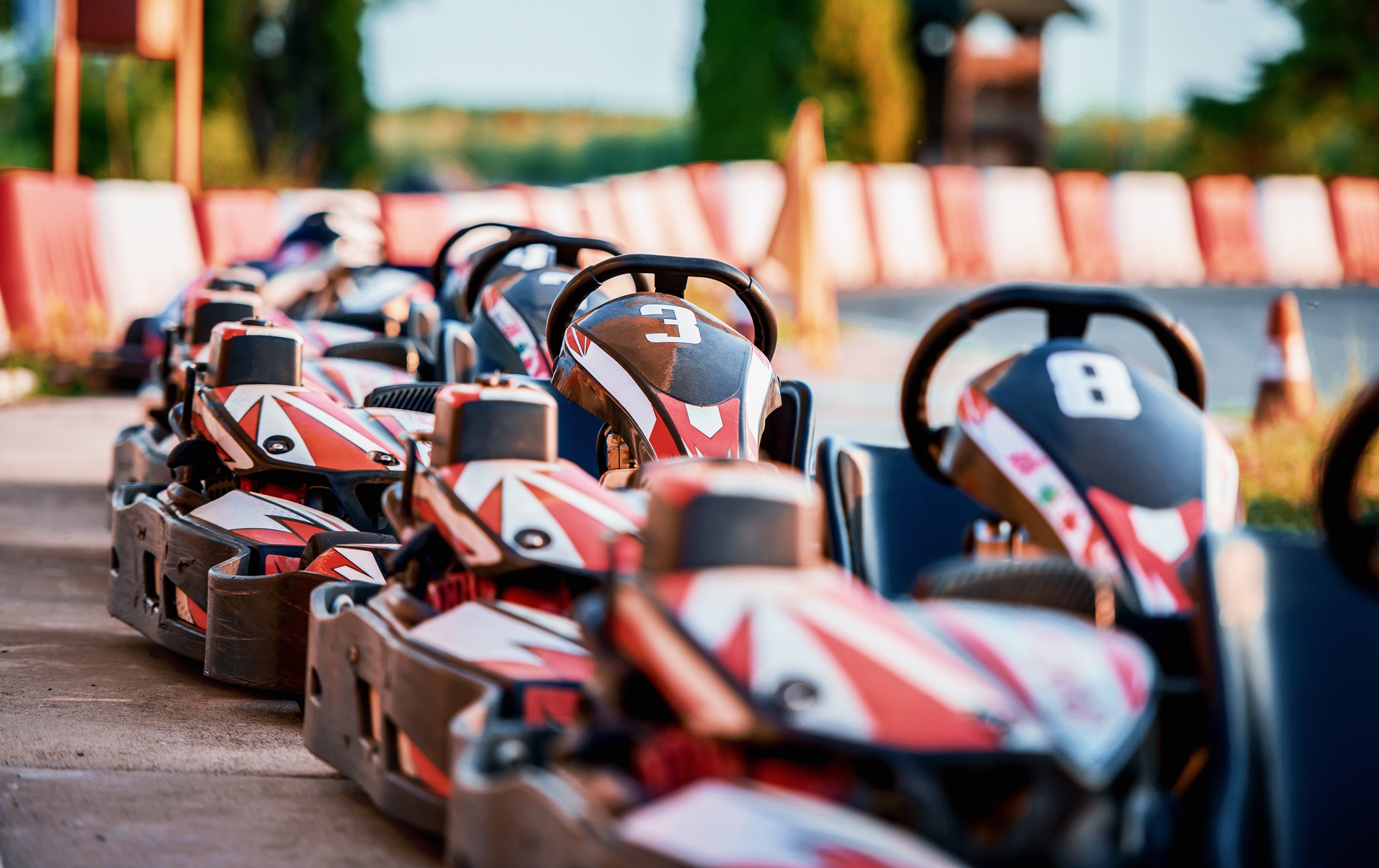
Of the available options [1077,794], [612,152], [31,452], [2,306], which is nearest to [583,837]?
[1077,794]

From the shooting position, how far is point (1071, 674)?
1.72 m

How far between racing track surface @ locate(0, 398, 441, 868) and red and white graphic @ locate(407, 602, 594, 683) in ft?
1.10

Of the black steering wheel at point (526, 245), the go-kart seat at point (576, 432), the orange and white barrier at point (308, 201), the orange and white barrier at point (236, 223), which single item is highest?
the orange and white barrier at point (308, 201)

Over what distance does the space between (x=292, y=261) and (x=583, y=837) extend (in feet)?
17.5

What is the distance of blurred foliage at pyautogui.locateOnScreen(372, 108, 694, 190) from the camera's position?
43125 millimetres

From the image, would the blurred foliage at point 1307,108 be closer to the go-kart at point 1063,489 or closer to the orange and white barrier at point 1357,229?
the orange and white barrier at point 1357,229

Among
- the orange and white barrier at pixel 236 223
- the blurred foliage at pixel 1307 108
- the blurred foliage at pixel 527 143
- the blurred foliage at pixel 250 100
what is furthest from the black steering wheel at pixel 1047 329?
the blurred foliage at pixel 527 143

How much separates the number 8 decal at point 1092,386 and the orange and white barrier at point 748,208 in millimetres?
14940

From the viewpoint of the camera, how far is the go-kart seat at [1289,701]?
194 centimetres

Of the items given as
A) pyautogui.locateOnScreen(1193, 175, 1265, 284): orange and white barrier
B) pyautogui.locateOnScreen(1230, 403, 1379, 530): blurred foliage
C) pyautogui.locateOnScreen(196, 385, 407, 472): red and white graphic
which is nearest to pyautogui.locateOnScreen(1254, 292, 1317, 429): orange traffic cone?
pyautogui.locateOnScreen(1230, 403, 1379, 530): blurred foliage

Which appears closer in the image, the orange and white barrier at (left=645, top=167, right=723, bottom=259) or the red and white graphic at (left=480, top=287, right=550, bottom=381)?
the red and white graphic at (left=480, top=287, right=550, bottom=381)

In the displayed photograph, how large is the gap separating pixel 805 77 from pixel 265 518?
2900 centimetres

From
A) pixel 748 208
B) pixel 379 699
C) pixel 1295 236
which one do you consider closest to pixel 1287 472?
pixel 379 699

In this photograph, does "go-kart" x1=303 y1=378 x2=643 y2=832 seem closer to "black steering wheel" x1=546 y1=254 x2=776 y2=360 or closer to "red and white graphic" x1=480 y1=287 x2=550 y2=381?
"black steering wheel" x1=546 y1=254 x2=776 y2=360
